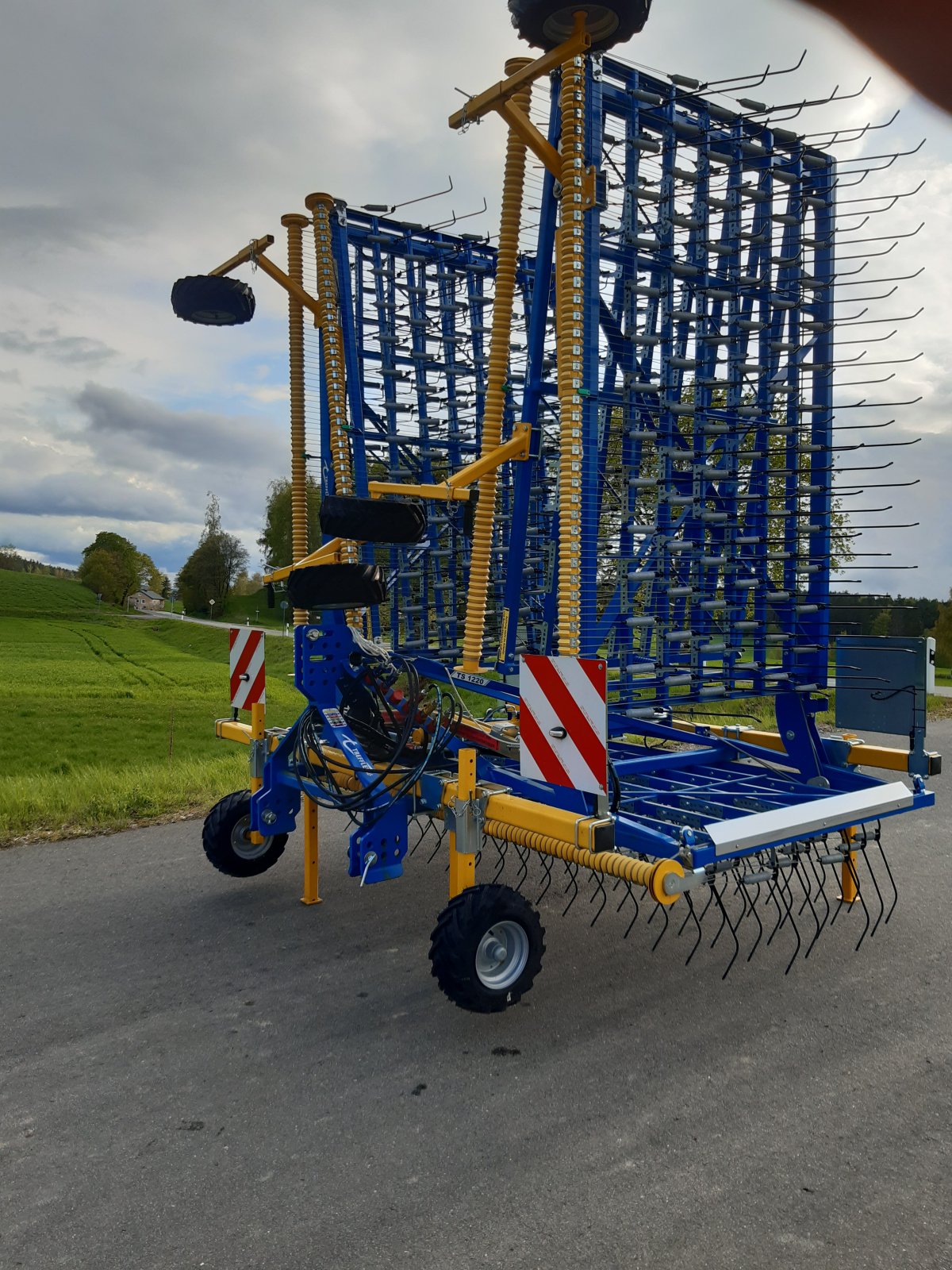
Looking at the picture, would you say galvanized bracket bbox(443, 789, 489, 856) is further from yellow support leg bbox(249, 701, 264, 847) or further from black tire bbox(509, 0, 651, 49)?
black tire bbox(509, 0, 651, 49)

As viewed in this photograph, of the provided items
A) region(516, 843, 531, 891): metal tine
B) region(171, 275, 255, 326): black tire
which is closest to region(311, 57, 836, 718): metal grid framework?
region(516, 843, 531, 891): metal tine

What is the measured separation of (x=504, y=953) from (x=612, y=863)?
2.36 ft

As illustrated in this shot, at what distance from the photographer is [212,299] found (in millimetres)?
6434

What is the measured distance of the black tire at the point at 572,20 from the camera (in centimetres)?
405

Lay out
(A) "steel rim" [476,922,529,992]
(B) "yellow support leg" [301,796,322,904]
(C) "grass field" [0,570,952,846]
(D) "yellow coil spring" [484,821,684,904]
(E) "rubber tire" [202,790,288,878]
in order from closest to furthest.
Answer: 1. (D) "yellow coil spring" [484,821,684,904]
2. (A) "steel rim" [476,922,529,992]
3. (B) "yellow support leg" [301,796,322,904]
4. (E) "rubber tire" [202,790,288,878]
5. (C) "grass field" [0,570,952,846]

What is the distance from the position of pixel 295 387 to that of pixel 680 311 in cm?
291

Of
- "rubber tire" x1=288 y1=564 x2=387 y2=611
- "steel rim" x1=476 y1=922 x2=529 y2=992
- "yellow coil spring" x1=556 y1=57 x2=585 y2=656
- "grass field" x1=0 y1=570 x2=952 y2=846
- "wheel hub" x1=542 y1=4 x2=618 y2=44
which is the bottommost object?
"grass field" x1=0 y1=570 x2=952 y2=846

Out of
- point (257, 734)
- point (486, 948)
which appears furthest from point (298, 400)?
point (486, 948)

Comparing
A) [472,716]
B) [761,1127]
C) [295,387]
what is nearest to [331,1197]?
[761,1127]

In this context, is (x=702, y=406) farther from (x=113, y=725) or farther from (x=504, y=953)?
(x=113, y=725)

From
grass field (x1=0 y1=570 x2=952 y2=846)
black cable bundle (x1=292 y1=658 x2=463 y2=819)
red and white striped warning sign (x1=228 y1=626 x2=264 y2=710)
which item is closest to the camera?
black cable bundle (x1=292 y1=658 x2=463 y2=819)

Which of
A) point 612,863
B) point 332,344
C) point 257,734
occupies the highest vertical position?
point 332,344

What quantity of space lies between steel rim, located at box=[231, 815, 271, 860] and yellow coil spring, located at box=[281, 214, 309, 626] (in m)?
1.85

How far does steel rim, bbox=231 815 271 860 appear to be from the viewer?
17.4 feet
